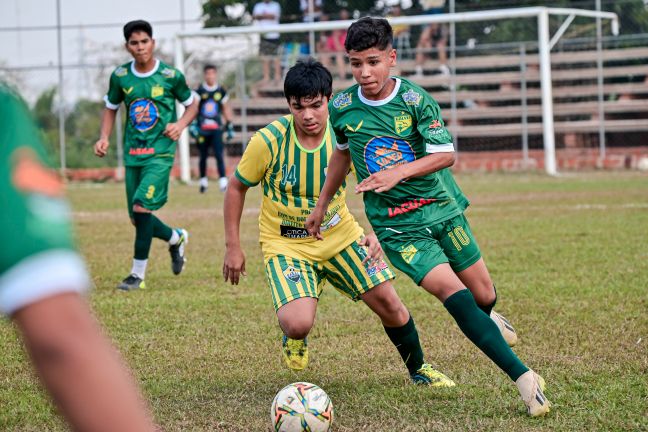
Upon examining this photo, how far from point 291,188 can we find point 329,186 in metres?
0.28

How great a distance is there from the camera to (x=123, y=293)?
722cm

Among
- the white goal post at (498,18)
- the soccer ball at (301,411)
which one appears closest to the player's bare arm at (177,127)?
the soccer ball at (301,411)

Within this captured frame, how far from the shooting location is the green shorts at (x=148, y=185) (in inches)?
301

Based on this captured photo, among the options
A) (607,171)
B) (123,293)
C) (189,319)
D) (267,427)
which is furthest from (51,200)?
(607,171)

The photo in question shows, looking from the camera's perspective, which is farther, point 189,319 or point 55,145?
point 55,145

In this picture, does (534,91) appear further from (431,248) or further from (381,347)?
(431,248)

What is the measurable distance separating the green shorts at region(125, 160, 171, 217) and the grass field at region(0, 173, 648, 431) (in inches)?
Result: 25.6

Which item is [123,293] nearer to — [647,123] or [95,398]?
[95,398]

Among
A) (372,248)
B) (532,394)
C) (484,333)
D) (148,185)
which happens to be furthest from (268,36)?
(532,394)

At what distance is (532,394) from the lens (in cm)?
387

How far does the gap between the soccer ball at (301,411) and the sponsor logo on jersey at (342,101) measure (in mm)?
1334

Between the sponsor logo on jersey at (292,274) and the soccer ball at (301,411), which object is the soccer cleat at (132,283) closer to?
the sponsor logo on jersey at (292,274)

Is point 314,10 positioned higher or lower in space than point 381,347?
higher

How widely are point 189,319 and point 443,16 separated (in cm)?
1314
